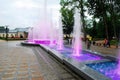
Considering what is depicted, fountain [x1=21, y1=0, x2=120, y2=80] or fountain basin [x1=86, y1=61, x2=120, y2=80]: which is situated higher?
fountain [x1=21, y1=0, x2=120, y2=80]

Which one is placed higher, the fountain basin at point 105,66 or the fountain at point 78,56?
the fountain at point 78,56

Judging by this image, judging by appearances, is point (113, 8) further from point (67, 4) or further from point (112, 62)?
point (112, 62)

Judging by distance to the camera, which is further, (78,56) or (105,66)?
(78,56)

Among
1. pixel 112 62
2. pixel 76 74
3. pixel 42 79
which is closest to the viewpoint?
pixel 42 79

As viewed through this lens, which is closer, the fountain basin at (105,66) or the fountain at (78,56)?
the fountain at (78,56)

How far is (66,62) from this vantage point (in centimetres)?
1002

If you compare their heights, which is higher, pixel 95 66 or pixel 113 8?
pixel 113 8

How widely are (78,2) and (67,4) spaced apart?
3.22m

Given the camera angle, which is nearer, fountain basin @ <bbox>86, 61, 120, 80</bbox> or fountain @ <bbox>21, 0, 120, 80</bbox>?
fountain @ <bbox>21, 0, 120, 80</bbox>

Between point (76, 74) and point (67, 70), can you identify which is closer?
point (76, 74)

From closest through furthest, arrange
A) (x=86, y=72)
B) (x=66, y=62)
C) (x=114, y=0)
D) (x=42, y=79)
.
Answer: (x=86, y=72) → (x=42, y=79) → (x=66, y=62) → (x=114, y=0)

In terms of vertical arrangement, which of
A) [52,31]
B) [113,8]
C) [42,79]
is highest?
[113,8]

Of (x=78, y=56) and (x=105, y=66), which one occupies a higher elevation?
(x=78, y=56)

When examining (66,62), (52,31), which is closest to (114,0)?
(52,31)
